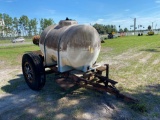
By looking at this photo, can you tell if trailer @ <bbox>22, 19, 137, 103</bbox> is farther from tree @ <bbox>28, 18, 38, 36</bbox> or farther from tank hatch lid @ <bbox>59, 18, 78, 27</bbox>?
tree @ <bbox>28, 18, 38, 36</bbox>

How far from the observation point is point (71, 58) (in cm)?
415

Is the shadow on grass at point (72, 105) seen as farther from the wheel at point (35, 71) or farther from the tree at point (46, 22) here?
the tree at point (46, 22)

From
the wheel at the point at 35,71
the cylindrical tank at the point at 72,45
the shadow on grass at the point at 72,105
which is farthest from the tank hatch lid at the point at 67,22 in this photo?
the shadow on grass at the point at 72,105

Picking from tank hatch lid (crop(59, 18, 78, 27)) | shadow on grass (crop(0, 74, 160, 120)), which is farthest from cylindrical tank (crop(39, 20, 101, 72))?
shadow on grass (crop(0, 74, 160, 120))

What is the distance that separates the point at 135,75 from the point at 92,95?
252 centimetres

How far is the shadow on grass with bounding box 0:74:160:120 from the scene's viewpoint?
3531 mm

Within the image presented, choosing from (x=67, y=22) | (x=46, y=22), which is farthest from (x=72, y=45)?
(x=46, y=22)

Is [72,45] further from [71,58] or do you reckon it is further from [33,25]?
[33,25]

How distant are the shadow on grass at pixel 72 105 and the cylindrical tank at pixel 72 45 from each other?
778 millimetres

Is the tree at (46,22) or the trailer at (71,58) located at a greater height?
the tree at (46,22)

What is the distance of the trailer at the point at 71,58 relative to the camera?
409cm

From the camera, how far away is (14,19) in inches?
2505

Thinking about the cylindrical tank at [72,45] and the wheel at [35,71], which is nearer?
the cylindrical tank at [72,45]

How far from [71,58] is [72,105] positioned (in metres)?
1.16
